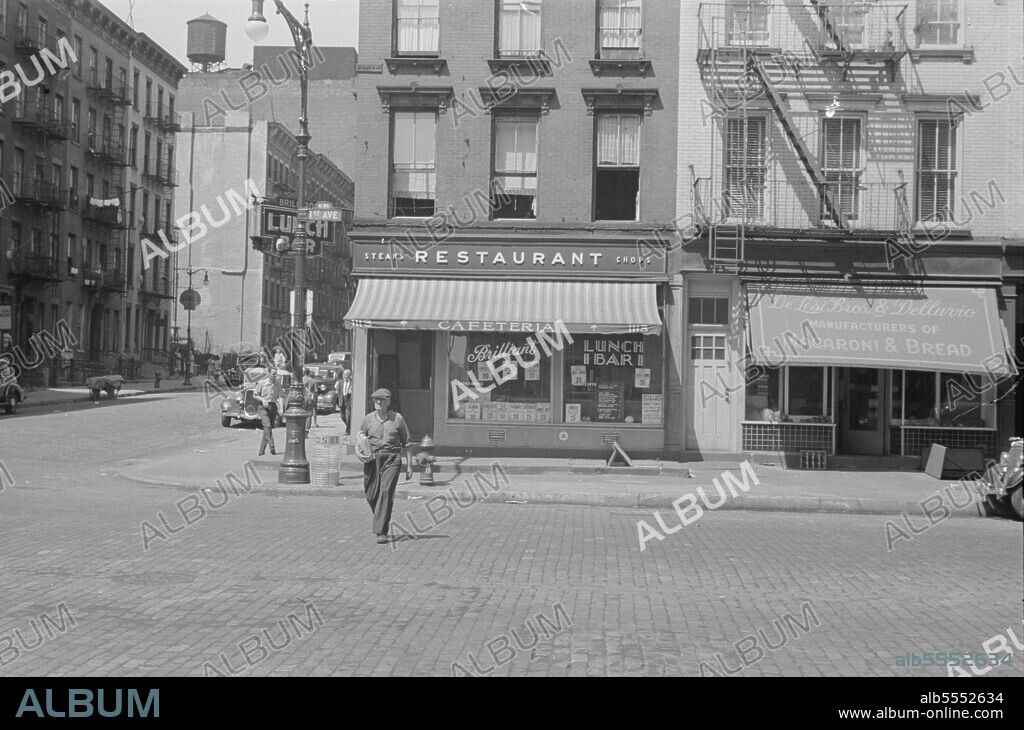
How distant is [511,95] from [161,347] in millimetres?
52928

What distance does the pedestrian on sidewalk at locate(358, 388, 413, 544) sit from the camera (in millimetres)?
11758

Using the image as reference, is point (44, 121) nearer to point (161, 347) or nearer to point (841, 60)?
point (161, 347)

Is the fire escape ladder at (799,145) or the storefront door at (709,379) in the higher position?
the fire escape ladder at (799,145)

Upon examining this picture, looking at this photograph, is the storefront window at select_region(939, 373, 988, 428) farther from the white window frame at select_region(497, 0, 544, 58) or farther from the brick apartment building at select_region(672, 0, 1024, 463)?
the white window frame at select_region(497, 0, 544, 58)

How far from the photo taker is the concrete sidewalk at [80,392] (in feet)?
123

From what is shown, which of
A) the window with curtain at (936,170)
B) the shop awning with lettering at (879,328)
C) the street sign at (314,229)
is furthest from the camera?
the window with curtain at (936,170)

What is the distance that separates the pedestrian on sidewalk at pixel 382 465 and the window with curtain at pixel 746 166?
40.0 feet

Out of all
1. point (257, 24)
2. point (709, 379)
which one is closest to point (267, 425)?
point (257, 24)

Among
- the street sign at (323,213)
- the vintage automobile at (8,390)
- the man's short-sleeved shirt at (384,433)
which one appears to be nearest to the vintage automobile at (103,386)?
the vintage automobile at (8,390)

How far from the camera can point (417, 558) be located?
10.8 metres

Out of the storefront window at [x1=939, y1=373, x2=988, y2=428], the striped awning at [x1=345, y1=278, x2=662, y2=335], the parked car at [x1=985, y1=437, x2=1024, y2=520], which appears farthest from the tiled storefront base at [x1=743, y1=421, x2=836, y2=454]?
the parked car at [x1=985, y1=437, x2=1024, y2=520]

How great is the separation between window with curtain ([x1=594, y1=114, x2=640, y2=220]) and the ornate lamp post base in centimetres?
805

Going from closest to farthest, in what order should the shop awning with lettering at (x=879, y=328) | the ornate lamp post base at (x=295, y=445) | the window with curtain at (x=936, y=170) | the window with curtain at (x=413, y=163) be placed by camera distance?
the ornate lamp post base at (x=295, y=445) < the shop awning with lettering at (x=879, y=328) < the window with curtain at (x=936, y=170) < the window with curtain at (x=413, y=163)

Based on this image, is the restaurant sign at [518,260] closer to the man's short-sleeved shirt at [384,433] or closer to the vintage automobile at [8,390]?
the man's short-sleeved shirt at [384,433]
